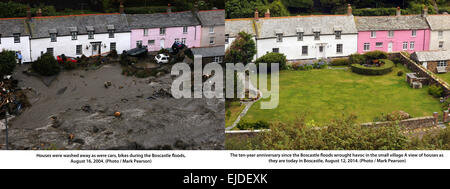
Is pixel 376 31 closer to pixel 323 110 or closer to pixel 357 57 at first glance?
pixel 357 57

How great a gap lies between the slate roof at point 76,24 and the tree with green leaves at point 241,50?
2.52 metres

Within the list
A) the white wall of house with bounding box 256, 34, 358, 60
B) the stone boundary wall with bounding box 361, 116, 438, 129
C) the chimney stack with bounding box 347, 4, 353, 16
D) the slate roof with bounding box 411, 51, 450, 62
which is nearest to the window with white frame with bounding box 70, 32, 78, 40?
the white wall of house with bounding box 256, 34, 358, 60

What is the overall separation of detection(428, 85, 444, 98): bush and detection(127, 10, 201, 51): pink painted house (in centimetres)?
471

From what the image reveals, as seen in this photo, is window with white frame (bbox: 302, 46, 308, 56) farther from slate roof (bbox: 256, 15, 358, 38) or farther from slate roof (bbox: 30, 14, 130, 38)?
slate roof (bbox: 30, 14, 130, 38)

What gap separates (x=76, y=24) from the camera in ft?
36.5

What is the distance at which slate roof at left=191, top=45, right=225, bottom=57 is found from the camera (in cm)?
1073

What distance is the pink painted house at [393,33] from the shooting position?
10.2 m

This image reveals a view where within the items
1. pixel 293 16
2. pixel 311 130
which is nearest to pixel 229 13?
pixel 293 16

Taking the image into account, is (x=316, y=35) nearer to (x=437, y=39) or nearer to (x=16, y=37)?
(x=437, y=39)

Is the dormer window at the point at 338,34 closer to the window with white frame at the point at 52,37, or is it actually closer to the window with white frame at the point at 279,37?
the window with white frame at the point at 279,37

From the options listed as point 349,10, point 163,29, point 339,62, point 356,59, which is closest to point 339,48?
point 339,62

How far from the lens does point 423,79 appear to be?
32.7 ft

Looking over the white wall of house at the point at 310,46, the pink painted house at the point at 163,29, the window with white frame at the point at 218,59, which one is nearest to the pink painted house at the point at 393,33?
the white wall of house at the point at 310,46

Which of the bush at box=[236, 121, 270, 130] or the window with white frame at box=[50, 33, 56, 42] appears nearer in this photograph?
the bush at box=[236, 121, 270, 130]
